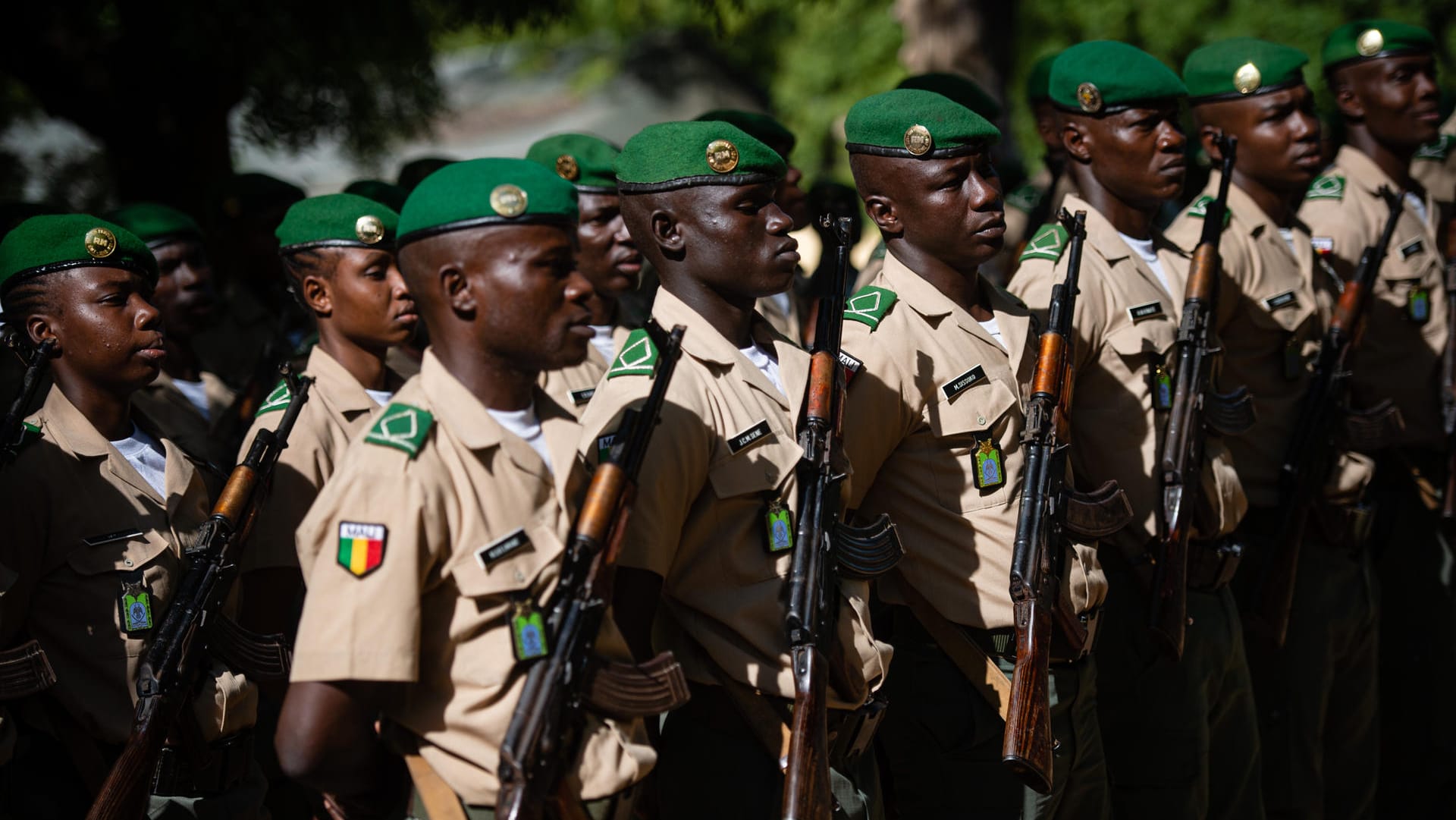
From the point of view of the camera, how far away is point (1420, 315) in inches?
269

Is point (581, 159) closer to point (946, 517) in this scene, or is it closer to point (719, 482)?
point (946, 517)

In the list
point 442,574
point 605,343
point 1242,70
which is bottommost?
point 442,574

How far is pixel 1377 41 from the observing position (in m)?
6.97

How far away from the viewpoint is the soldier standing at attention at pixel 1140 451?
5.04 m

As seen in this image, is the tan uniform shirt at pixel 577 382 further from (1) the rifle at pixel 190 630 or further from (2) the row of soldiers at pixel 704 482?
(1) the rifle at pixel 190 630

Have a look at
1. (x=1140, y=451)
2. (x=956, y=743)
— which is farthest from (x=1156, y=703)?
(x=956, y=743)

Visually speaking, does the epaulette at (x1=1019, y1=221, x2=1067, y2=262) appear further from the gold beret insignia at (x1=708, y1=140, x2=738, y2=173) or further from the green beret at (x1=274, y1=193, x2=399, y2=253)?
the green beret at (x1=274, y1=193, x2=399, y2=253)

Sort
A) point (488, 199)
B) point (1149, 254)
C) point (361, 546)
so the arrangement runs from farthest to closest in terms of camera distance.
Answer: point (1149, 254), point (488, 199), point (361, 546)

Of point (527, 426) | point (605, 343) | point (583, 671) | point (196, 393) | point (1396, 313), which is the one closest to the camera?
point (583, 671)

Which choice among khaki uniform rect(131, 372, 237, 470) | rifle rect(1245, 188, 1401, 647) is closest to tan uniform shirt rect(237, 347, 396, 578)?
khaki uniform rect(131, 372, 237, 470)

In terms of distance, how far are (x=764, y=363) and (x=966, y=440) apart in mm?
704

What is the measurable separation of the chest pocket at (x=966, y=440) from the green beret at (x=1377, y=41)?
12.5 ft

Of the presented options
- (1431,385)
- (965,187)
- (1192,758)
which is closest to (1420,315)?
(1431,385)

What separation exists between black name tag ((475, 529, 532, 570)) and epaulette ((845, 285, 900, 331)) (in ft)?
5.29
